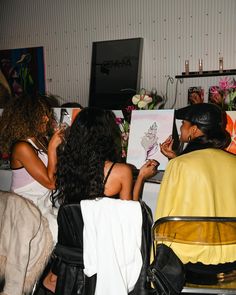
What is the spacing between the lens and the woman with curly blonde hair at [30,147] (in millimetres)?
2068

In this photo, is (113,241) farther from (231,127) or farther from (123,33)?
(123,33)

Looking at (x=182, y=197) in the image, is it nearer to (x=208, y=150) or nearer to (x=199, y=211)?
(x=199, y=211)

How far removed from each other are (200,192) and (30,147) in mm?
1010

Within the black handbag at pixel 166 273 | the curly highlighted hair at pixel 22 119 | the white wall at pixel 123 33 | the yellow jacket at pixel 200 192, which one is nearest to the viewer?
the black handbag at pixel 166 273

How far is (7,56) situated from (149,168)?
3.98 meters

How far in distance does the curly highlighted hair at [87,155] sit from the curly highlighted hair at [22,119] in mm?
529

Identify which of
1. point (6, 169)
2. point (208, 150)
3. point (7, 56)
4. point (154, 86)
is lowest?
point (6, 169)

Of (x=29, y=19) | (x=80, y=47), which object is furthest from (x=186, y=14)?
(x=29, y=19)

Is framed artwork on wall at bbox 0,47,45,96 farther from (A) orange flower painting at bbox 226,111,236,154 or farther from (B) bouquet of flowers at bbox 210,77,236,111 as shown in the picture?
(A) orange flower painting at bbox 226,111,236,154

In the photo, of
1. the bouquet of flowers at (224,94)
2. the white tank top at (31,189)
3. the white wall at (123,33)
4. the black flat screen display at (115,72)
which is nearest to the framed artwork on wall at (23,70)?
the white wall at (123,33)

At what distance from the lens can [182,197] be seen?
1.58 metres

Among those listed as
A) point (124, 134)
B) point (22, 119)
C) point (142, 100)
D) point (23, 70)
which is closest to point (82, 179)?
point (22, 119)

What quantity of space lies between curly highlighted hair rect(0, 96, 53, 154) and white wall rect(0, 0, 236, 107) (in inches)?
84.3

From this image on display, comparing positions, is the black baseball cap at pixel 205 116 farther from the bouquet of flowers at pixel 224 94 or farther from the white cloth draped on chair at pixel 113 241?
the bouquet of flowers at pixel 224 94
